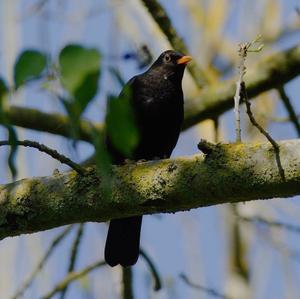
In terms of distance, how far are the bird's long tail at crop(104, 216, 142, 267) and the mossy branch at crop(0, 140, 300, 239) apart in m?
1.31

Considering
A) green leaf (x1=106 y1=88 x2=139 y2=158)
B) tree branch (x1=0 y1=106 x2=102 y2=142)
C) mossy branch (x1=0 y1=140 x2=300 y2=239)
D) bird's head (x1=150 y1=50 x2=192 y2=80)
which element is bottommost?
green leaf (x1=106 y1=88 x2=139 y2=158)

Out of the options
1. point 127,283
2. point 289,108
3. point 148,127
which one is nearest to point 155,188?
point 127,283

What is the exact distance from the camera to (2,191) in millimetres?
2959

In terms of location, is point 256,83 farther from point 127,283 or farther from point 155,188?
point 155,188

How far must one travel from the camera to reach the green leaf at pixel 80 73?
1376 millimetres

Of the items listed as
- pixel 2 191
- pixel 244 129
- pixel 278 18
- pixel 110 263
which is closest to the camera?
pixel 2 191

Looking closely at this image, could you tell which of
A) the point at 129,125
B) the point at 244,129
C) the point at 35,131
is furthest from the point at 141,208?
the point at 244,129

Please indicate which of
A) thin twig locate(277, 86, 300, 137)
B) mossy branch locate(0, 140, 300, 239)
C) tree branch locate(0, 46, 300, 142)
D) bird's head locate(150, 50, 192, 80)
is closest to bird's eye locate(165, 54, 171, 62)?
bird's head locate(150, 50, 192, 80)

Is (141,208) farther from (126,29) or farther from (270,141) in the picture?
(126,29)

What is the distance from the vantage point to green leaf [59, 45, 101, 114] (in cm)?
138

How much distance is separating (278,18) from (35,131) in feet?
8.81

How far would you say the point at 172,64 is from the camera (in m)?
5.05

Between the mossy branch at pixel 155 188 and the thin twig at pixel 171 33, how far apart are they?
222 centimetres

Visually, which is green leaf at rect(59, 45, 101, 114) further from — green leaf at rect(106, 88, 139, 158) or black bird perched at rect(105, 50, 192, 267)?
black bird perched at rect(105, 50, 192, 267)
